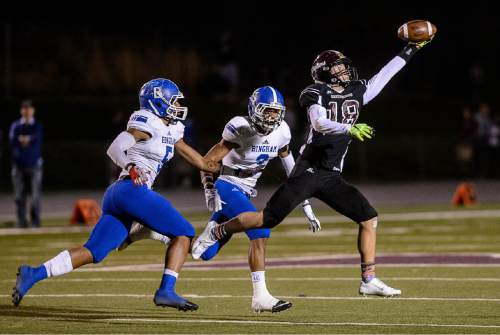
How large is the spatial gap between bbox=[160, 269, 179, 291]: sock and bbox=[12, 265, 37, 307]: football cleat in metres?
0.85

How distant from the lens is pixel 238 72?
33969 mm

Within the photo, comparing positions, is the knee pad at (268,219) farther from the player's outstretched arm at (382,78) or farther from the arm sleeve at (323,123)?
the player's outstretched arm at (382,78)

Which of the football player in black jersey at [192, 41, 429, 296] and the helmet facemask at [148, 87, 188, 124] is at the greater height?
the helmet facemask at [148, 87, 188, 124]

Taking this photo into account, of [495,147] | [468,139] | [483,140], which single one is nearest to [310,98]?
[468,139]

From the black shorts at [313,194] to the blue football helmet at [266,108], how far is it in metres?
0.51

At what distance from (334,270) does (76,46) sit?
63.8 feet

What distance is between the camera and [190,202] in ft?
78.3

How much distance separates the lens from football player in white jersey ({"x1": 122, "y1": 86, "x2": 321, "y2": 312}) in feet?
31.7

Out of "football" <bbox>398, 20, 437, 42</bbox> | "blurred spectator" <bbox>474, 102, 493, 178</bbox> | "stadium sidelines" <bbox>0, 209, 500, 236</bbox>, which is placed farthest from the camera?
"blurred spectator" <bbox>474, 102, 493, 178</bbox>

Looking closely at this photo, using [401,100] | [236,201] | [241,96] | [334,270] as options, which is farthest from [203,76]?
[236,201]

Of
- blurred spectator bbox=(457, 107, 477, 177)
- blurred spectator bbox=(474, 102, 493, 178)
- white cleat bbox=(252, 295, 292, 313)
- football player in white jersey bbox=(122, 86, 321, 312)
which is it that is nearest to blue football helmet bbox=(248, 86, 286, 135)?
football player in white jersey bbox=(122, 86, 321, 312)

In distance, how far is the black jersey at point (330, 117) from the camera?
1012 centimetres

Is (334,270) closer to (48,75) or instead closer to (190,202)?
Answer: (190,202)

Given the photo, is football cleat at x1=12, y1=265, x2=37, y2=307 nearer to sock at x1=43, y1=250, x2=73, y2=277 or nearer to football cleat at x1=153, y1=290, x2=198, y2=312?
sock at x1=43, y1=250, x2=73, y2=277
